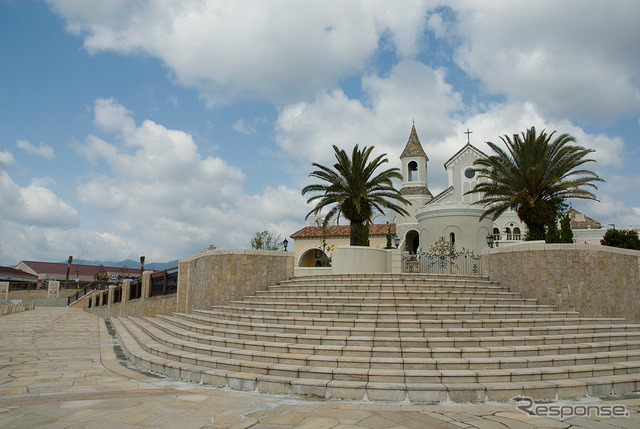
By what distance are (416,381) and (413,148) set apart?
38.3 meters

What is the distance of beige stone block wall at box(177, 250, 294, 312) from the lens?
13.4 meters

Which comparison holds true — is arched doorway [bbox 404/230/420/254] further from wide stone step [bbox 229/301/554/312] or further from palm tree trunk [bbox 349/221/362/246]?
wide stone step [bbox 229/301/554/312]

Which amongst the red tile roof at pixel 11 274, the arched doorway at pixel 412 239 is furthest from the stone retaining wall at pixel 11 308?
the red tile roof at pixel 11 274

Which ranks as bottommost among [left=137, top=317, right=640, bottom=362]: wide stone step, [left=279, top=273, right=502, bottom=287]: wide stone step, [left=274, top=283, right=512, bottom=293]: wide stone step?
[left=137, top=317, right=640, bottom=362]: wide stone step

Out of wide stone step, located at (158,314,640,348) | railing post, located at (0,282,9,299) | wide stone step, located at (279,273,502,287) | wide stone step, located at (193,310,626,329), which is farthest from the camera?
railing post, located at (0,282,9,299)

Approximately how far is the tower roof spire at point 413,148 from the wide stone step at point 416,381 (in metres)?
36.5

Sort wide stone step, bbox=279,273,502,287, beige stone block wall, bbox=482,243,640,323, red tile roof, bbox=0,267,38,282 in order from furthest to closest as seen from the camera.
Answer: red tile roof, bbox=0,267,38,282 → wide stone step, bbox=279,273,502,287 → beige stone block wall, bbox=482,243,640,323

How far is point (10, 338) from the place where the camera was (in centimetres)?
1378

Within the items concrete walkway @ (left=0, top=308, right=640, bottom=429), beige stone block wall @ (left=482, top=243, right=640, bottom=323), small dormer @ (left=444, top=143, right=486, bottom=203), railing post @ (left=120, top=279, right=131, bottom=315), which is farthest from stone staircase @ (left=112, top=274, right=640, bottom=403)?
small dormer @ (left=444, top=143, right=486, bottom=203)

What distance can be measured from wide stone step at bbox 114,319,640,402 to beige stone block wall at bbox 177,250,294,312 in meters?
5.76

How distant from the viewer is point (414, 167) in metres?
44.0

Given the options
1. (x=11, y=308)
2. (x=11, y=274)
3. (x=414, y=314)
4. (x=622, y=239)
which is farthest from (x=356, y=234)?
(x=11, y=274)

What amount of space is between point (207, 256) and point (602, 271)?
37.8ft

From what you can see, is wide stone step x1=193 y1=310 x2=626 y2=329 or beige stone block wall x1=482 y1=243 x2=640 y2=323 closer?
wide stone step x1=193 y1=310 x2=626 y2=329
